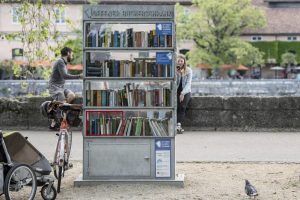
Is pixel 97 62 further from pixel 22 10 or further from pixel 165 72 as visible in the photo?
pixel 22 10

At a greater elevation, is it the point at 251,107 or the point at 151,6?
the point at 151,6

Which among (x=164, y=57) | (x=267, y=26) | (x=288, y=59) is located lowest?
(x=288, y=59)

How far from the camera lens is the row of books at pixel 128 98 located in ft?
32.2

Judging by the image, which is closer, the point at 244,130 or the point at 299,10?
the point at 244,130

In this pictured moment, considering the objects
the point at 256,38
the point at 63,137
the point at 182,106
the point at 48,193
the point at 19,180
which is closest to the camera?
the point at 19,180

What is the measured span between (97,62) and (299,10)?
7638cm

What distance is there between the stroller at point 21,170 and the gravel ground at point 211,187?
34 centimetres

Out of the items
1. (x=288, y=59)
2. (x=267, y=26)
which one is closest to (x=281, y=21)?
(x=267, y=26)

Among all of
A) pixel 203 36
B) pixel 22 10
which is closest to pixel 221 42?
pixel 203 36

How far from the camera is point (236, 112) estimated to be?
17375 millimetres

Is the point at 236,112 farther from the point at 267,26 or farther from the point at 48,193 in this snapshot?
the point at 267,26

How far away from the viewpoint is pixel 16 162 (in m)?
8.83

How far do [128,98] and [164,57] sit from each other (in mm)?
743

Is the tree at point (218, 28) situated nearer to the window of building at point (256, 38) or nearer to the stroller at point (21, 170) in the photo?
the window of building at point (256, 38)
